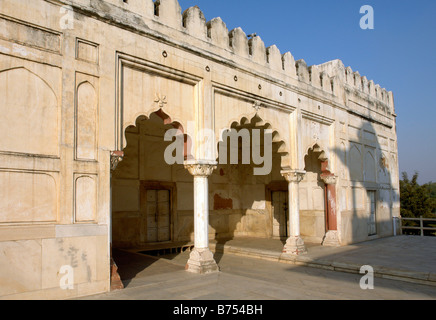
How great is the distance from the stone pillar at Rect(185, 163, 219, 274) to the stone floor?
0.82 feet

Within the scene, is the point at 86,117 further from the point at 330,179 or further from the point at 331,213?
the point at 331,213

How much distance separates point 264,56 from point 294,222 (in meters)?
4.79

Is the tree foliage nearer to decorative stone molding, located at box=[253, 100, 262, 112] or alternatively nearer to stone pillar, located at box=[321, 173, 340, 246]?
stone pillar, located at box=[321, 173, 340, 246]

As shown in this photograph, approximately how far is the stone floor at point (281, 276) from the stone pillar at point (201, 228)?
0.82 ft

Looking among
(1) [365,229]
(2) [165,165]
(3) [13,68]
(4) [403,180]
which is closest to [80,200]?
(3) [13,68]

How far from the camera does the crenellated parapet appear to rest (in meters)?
7.47

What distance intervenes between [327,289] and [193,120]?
4.45 m

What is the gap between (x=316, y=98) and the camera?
38.9 ft

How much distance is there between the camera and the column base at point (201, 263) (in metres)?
7.75

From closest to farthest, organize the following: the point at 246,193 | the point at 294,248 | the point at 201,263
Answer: the point at 201,263 → the point at 294,248 → the point at 246,193

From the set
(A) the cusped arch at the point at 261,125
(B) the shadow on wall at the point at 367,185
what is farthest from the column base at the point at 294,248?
(B) the shadow on wall at the point at 367,185

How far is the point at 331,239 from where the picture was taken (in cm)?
1233

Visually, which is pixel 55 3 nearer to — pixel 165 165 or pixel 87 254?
pixel 87 254

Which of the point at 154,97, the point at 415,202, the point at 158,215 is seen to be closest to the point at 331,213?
the point at 158,215
